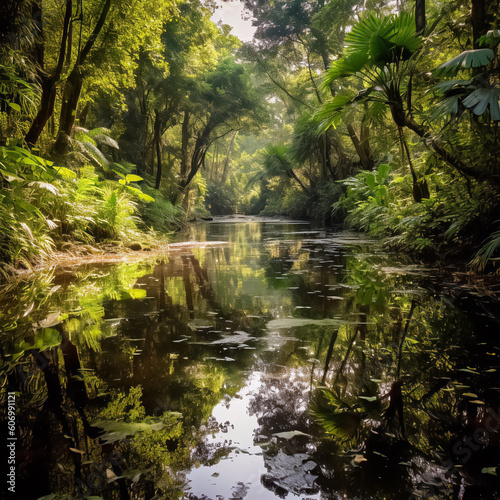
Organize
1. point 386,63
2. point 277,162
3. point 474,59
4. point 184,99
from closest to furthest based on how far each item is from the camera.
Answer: point 474,59, point 386,63, point 184,99, point 277,162

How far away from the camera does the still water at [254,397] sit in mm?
1077

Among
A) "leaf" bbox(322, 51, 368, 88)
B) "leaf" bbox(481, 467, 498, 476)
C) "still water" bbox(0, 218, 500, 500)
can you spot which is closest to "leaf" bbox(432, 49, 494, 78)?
"leaf" bbox(322, 51, 368, 88)

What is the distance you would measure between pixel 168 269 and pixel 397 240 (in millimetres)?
3947

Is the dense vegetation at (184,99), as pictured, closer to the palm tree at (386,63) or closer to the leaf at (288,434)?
the palm tree at (386,63)

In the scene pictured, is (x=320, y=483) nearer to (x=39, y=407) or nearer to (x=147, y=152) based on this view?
(x=39, y=407)

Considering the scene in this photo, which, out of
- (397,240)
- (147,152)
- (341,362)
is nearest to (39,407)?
(341,362)

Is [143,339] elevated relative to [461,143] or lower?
lower

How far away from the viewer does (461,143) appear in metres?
4.15

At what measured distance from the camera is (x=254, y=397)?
1.58 meters

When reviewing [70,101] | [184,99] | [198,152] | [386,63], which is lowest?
[386,63]

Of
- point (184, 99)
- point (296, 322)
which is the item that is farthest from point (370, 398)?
point (184, 99)

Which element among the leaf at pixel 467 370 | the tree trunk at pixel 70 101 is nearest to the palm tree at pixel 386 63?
the leaf at pixel 467 370

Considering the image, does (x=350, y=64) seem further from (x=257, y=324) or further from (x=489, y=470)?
(x=489, y=470)

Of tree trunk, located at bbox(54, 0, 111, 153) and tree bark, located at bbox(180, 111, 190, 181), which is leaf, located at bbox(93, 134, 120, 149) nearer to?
tree trunk, located at bbox(54, 0, 111, 153)
